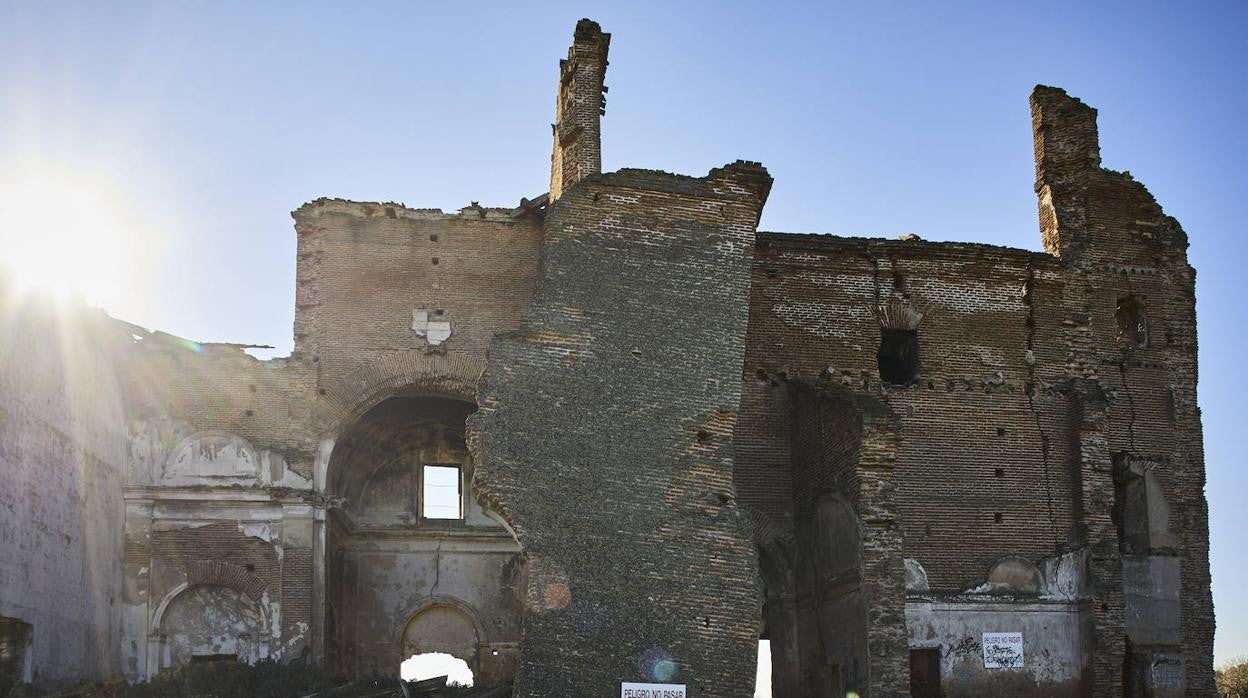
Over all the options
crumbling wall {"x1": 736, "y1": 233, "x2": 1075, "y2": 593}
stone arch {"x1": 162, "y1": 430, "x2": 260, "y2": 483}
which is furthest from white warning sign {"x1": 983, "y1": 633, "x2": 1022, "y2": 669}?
stone arch {"x1": 162, "y1": 430, "x2": 260, "y2": 483}

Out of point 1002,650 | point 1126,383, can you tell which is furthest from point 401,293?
point 1126,383

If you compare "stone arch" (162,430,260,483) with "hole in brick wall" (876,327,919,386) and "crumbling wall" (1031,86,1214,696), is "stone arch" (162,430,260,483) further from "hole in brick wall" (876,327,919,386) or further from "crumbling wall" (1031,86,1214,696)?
"crumbling wall" (1031,86,1214,696)

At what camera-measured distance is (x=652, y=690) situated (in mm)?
14234

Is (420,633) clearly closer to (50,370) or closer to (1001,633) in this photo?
(50,370)

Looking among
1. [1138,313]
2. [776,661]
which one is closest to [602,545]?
[776,661]

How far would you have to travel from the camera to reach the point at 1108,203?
2097 centimetres

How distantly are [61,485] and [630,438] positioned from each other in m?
6.62

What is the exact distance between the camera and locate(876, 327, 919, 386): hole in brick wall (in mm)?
19547

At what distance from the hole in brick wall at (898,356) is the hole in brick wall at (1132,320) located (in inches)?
130

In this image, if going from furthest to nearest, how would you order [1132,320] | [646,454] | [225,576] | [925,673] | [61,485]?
[1132,320] → [925,673] → [225,576] → [61,485] → [646,454]

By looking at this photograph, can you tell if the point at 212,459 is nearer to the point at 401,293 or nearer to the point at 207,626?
the point at 207,626

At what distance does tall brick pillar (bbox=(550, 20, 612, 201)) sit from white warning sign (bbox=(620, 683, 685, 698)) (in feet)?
22.3

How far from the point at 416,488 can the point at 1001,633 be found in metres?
8.67

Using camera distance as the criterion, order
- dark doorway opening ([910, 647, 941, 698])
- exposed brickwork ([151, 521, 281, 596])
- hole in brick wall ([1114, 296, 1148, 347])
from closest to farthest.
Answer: exposed brickwork ([151, 521, 281, 596]) → dark doorway opening ([910, 647, 941, 698]) → hole in brick wall ([1114, 296, 1148, 347])
